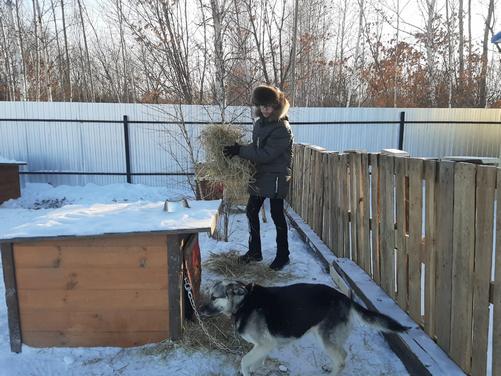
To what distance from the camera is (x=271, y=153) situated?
4.02 metres

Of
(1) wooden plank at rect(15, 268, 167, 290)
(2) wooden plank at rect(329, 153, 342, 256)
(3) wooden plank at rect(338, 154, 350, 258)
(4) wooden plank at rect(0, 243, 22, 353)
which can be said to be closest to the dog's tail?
(1) wooden plank at rect(15, 268, 167, 290)

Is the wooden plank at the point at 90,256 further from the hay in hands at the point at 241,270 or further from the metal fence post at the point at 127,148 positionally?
the metal fence post at the point at 127,148

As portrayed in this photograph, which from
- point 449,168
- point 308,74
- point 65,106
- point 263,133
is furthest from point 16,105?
point 308,74

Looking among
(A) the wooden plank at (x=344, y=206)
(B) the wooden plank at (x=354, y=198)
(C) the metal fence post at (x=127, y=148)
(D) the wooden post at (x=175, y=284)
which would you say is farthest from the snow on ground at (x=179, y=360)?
(C) the metal fence post at (x=127, y=148)

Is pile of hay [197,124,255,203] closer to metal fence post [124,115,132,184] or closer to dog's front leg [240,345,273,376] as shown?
dog's front leg [240,345,273,376]

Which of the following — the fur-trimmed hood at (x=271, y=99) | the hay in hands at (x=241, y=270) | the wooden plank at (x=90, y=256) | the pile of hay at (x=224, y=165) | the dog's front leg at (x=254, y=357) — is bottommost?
the hay in hands at (x=241, y=270)

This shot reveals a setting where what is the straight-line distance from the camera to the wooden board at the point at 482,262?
1.97m

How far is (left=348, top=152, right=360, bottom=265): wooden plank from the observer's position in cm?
392

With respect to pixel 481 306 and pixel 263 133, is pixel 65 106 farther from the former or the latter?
pixel 481 306

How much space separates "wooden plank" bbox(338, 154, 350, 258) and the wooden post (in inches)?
80.5

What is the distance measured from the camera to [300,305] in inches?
101

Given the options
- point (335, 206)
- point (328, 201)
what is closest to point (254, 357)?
point (335, 206)

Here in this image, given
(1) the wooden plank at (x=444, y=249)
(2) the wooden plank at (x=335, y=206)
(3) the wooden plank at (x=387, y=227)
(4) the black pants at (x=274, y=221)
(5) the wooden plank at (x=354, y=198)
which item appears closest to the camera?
(1) the wooden plank at (x=444, y=249)

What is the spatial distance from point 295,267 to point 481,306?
8.35 feet
